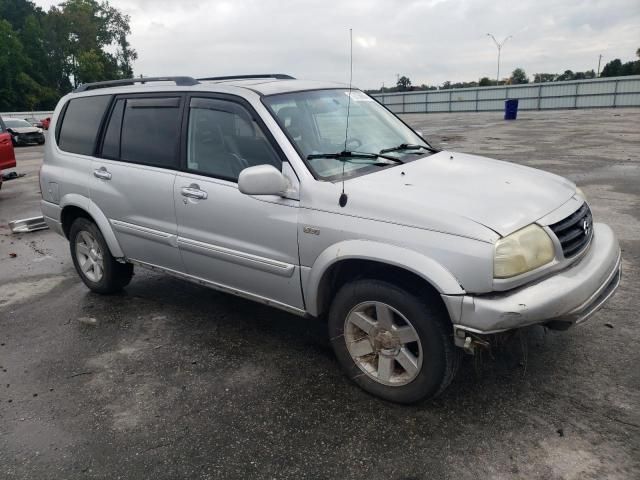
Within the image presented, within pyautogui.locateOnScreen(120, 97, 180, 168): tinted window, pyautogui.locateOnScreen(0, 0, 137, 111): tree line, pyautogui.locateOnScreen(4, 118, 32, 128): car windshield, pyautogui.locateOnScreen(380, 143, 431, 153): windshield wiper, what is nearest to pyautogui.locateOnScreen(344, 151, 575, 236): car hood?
pyautogui.locateOnScreen(380, 143, 431, 153): windshield wiper

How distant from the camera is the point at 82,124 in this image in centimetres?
491

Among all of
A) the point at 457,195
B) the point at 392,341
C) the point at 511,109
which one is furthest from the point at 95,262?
the point at 511,109

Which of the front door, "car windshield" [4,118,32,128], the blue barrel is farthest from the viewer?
the blue barrel

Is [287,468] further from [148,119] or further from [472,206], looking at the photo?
[148,119]

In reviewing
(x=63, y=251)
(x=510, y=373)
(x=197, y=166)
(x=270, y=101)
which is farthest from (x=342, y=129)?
(x=63, y=251)

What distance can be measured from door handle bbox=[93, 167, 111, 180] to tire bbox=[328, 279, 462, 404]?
246 centimetres

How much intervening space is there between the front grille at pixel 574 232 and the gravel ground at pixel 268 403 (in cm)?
58

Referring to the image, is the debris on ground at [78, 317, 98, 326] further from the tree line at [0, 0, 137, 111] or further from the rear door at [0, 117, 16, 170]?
the tree line at [0, 0, 137, 111]

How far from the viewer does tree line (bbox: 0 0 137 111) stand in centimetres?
7219

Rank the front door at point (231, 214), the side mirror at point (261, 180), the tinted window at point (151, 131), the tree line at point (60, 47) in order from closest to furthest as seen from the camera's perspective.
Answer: the side mirror at point (261, 180)
the front door at point (231, 214)
the tinted window at point (151, 131)
the tree line at point (60, 47)

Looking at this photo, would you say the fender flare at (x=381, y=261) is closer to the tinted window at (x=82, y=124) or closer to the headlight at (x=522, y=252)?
the headlight at (x=522, y=252)

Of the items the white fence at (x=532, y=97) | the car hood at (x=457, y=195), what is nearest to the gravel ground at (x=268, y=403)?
the car hood at (x=457, y=195)

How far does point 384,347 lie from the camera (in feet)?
10.2

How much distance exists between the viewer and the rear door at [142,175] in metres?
4.05
